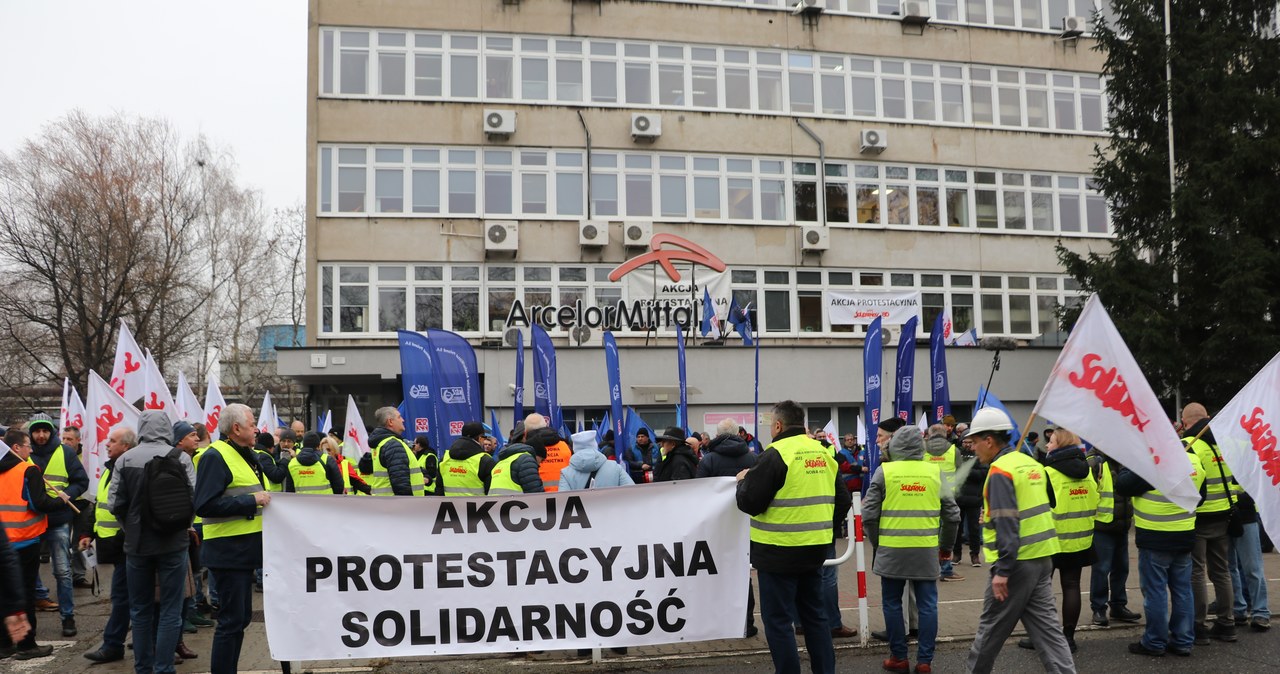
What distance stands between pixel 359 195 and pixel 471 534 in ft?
72.7

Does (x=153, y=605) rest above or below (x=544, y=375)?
below

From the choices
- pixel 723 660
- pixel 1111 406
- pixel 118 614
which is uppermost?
pixel 1111 406

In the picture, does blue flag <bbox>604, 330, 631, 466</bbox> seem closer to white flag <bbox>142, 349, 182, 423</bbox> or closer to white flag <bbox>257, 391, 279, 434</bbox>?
white flag <bbox>257, 391, 279, 434</bbox>

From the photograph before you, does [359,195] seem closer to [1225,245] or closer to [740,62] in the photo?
[740,62]

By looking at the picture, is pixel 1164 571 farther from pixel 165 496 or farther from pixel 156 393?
pixel 156 393

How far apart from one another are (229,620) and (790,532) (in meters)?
3.73

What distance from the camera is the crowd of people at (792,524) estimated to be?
6949 millimetres

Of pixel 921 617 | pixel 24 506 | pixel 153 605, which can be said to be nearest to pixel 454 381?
pixel 24 506

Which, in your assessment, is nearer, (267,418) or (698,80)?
(267,418)

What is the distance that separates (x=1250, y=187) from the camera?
2473 cm

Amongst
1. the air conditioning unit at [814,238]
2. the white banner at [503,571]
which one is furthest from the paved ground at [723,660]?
the air conditioning unit at [814,238]

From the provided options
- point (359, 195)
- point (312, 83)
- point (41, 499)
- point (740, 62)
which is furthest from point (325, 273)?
point (41, 499)

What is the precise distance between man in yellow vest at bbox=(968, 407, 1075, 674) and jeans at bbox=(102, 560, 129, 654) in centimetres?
654

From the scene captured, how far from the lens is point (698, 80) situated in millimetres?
30438
